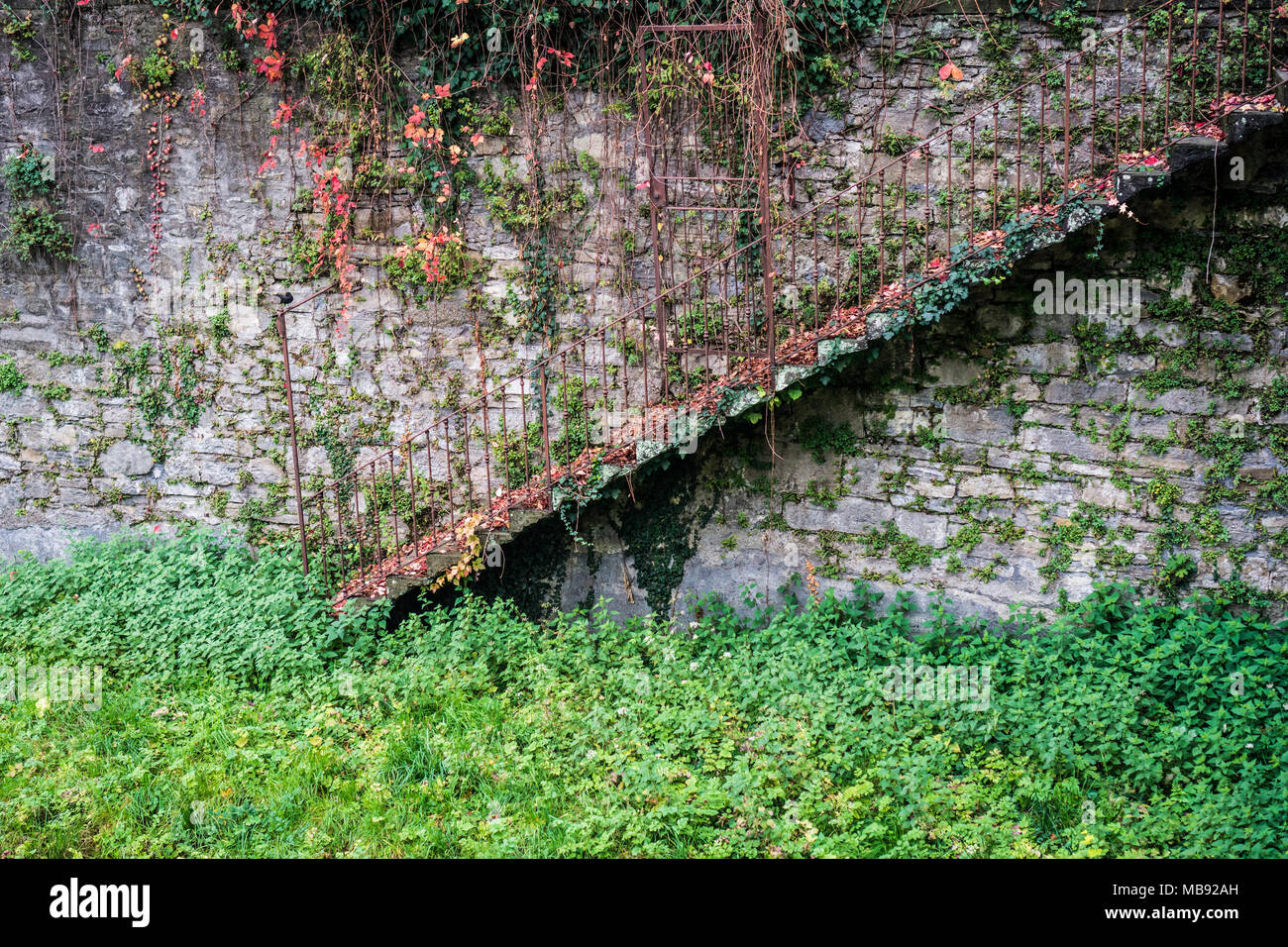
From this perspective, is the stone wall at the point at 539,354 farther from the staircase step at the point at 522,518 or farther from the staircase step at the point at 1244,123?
the staircase step at the point at 1244,123

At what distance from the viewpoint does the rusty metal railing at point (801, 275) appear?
224 inches

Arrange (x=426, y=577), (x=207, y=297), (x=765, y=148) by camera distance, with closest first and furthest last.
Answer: (x=765, y=148), (x=426, y=577), (x=207, y=297)

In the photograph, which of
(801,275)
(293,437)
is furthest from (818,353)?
(293,437)

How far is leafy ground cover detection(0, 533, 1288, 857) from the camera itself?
4582 millimetres

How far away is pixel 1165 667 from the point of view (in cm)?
561

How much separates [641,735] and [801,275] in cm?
340

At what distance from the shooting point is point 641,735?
527cm

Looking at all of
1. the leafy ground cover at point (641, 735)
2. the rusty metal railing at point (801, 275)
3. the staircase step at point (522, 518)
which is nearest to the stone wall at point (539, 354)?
the rusty metal railing at point (801, 275)

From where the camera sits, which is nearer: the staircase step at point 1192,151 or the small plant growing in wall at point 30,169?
the staircase step at point 1192,151

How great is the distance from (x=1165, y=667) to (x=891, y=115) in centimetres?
396

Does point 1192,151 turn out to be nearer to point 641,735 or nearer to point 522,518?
point 641,735

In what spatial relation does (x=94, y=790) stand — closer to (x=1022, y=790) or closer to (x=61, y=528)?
(x=61, y=528)

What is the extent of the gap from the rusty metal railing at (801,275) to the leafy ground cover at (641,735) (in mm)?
940

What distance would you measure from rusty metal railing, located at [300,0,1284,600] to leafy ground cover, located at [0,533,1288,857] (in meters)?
0.94
